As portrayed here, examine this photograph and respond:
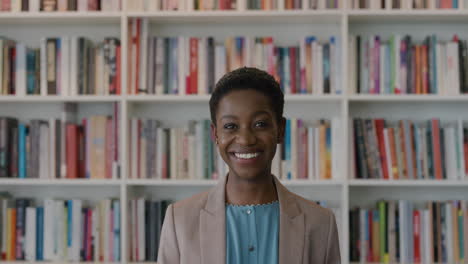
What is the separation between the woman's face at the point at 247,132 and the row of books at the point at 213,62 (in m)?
1.42

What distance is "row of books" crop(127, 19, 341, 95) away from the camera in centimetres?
244

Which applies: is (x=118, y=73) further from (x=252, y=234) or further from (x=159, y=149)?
(x=252, y=234)

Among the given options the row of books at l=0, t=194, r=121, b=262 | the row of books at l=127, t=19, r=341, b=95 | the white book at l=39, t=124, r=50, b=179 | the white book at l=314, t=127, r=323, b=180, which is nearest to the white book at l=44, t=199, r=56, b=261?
the row of books at l=0, t=194, r=121, b=262

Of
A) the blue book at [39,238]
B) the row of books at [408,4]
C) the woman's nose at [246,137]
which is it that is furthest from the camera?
the blue book at [39,238]

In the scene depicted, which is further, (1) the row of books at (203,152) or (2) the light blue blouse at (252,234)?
(1) the row of books at (203,152)

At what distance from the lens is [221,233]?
105cm

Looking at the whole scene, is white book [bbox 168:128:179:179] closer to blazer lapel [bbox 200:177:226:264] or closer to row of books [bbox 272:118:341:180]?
row of books [bbox 272:118:341:180]

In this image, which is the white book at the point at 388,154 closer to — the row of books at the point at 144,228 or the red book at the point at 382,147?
the red book at the point at 382,147

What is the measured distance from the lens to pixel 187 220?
1.07 m

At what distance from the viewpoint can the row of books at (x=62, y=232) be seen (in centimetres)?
248

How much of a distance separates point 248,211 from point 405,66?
1.62 metres

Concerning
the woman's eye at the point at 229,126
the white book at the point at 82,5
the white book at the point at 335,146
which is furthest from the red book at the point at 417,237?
the white book at the point at 82,5

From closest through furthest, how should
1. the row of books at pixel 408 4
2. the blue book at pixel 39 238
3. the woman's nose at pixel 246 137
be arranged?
1. the woman's nose at pixel 246 137
2. the row of books at pixel 408 4
3. the blue book at pixel 39 238

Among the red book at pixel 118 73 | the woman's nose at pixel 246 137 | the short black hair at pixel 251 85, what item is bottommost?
the woman's nose at pixel 246 137
